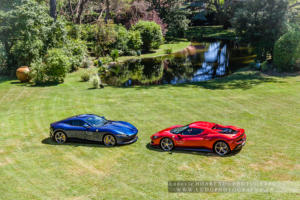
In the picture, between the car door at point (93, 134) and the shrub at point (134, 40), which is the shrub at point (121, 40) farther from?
the car door at point (93, 134)

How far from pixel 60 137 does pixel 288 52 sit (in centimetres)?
2499

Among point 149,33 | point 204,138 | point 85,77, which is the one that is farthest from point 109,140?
point 149,33

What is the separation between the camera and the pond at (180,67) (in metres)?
32.0

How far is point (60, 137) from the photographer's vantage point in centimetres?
1500

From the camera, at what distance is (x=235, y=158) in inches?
486

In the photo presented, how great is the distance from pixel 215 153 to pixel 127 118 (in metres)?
7.04

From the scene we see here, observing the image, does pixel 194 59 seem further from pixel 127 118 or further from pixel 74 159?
pixel 74 159

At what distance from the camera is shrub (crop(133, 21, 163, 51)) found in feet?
163

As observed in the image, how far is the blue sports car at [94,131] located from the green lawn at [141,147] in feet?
1.40

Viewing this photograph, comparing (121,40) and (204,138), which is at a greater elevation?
(121,40)

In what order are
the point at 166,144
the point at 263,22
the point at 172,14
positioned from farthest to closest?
the point at 172,14 < the point at 263,22 < the point at 166,144

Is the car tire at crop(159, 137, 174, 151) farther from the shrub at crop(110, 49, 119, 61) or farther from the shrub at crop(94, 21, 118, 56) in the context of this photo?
the shrub at crop(94, 21, 118, 56)

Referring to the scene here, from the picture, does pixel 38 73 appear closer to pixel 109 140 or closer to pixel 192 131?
pixel 109 140

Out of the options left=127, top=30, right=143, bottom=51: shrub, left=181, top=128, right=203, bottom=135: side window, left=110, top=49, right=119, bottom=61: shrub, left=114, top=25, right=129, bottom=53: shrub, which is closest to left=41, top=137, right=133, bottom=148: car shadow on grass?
left=181, top=128, right=203, bottom=135: side window
